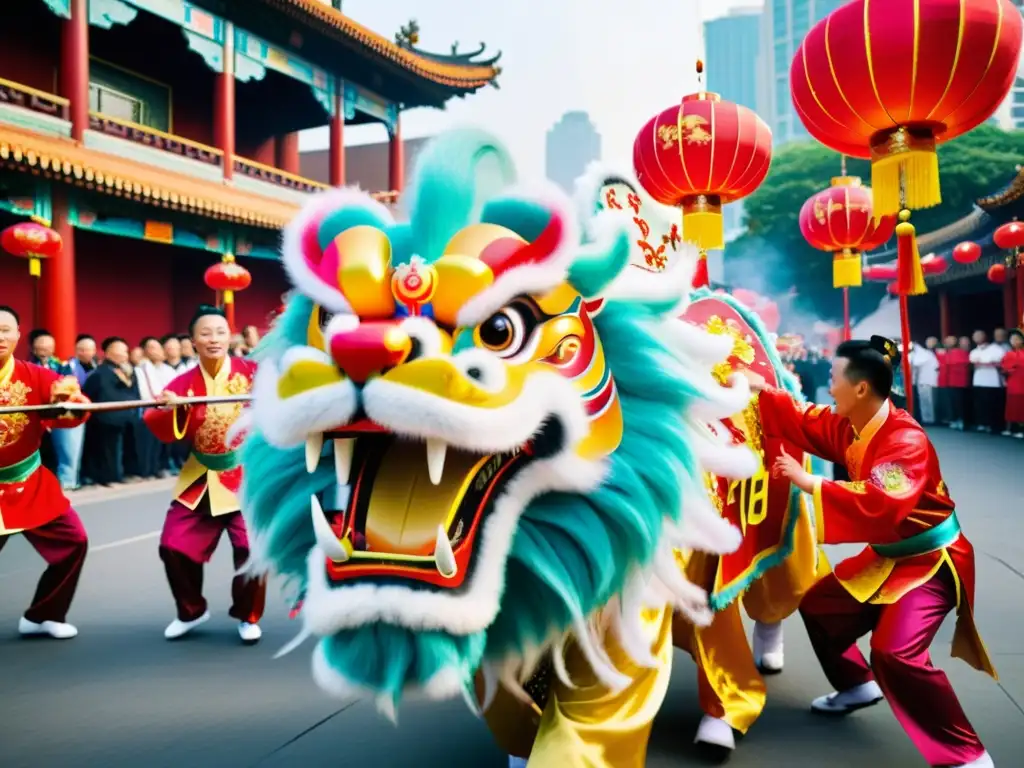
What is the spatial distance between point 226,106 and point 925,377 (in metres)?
11.1

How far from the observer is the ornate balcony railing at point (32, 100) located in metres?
8.80

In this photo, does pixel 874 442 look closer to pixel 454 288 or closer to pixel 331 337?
pixel 454 288

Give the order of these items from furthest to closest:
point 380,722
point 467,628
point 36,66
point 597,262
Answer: point 36,66 → point 380,722 → point 597,262 → point 467,628

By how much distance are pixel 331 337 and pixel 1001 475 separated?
25.8ft

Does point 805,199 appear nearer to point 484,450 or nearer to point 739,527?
point 739,527

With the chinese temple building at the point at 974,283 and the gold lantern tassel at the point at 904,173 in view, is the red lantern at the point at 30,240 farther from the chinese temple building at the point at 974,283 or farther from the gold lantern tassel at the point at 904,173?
the chinese temple building at the point at 974,283

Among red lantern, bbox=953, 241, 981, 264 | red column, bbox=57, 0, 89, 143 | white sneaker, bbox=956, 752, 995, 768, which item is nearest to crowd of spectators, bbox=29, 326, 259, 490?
red column, bbox=57, 0, 89, 143

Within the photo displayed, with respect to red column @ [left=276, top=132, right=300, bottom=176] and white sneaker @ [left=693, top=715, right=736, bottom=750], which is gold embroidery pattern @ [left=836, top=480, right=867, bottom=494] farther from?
red column @ [left=276, top=132, right=300, bottom=176]

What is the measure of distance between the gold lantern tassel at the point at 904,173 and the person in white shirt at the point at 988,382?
8.64 meters

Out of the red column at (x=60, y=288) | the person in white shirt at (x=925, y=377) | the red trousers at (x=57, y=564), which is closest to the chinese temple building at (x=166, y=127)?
the red column at (x=60, y=288)

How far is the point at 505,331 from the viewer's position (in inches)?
61.1

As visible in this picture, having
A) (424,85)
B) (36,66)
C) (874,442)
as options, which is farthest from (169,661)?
(424,85)

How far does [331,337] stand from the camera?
1.42m

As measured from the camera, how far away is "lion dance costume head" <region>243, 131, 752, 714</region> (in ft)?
4.66
